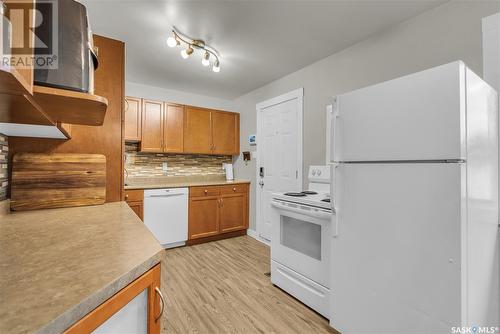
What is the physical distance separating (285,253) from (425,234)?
118cm

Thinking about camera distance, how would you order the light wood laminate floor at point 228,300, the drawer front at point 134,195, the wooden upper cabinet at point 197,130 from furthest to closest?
the wooden upper cabinet at point 197,130, the drawer front at point 134,195, the light wood laminate floor at point 228,300

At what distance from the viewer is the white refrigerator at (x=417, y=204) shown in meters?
1.10

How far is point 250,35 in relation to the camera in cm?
217

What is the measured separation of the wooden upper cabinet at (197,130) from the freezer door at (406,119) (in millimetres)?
2541

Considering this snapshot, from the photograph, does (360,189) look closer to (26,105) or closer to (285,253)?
(285,253)

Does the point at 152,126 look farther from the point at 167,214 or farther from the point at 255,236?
the point at 255,236

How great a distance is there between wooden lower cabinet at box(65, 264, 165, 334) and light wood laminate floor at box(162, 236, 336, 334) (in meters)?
1.14

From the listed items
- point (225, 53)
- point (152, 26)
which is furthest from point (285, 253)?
point (152, 26)

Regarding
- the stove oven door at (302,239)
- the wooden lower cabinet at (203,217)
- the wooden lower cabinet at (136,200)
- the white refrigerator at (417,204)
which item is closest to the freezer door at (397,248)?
the white refrigerator at (417,204)

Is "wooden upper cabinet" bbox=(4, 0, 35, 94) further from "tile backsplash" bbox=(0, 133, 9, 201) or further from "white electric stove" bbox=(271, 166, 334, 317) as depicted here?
"white electric stove" bbox=(271, 166, 334, 317)

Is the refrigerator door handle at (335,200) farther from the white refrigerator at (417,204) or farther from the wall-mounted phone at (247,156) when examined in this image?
→ the wall-mounted phone at (247,156)

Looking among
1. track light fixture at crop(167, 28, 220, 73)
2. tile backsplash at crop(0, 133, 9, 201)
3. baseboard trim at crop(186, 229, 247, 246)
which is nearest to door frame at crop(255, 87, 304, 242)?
baseboard trim at crop(186, 229, 247, 246)

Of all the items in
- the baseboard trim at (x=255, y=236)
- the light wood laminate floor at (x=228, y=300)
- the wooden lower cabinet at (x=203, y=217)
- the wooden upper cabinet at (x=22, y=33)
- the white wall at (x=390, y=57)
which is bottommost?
the light wood laminate floor at (x=228, y=300)

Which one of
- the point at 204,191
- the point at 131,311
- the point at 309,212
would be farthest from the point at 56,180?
the point at 204,191
